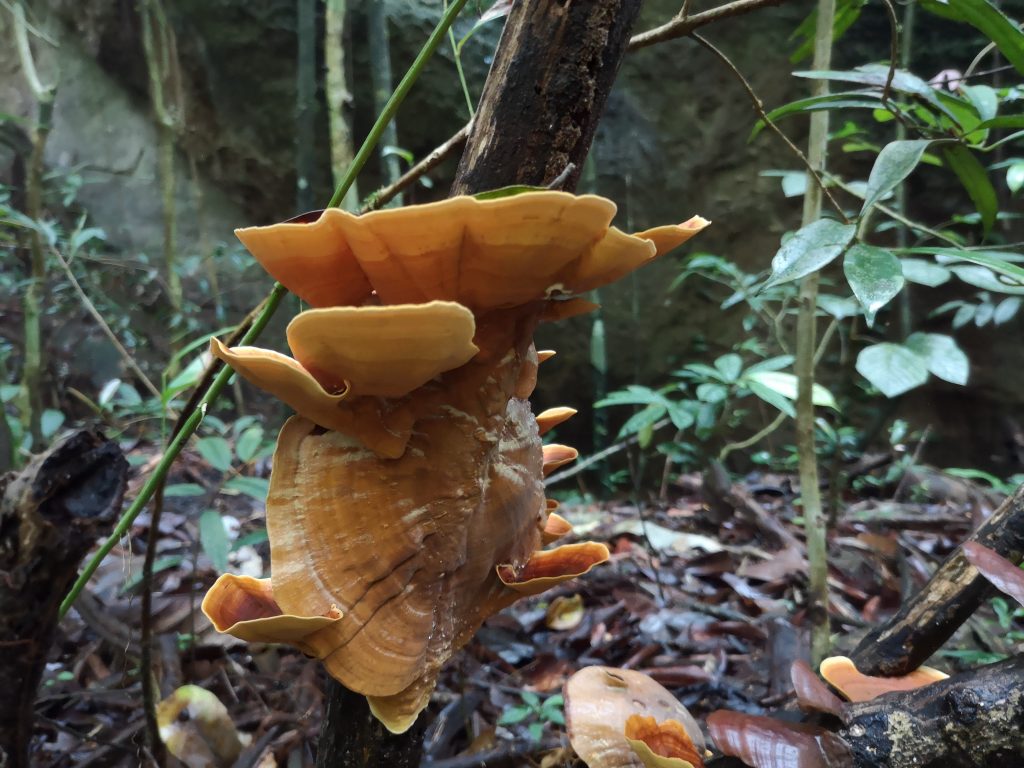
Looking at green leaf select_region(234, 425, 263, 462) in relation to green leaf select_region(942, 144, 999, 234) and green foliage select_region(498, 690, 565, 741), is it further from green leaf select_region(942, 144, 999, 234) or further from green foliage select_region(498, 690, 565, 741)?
green leaf select_region(942, 144, 999, 234)

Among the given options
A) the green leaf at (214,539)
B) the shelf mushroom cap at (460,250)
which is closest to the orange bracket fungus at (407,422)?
the shelf mushroom cap at (460,250)

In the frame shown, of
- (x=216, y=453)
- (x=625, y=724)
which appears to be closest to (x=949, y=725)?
(x=625, y=724)

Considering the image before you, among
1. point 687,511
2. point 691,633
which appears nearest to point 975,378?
point 687,511

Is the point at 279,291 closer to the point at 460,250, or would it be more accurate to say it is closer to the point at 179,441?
the point at 179,441

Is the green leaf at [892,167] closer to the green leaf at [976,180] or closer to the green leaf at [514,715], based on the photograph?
the green leaf at [976,180]

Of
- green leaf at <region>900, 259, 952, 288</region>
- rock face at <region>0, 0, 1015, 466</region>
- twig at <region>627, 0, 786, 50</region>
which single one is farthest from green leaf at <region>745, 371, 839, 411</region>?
rock face at <region>0, 0, 1015, 466</region>

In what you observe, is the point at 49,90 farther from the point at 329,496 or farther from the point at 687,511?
the point at 687,511
